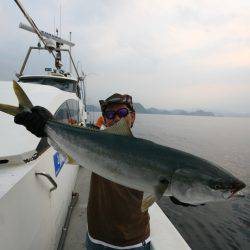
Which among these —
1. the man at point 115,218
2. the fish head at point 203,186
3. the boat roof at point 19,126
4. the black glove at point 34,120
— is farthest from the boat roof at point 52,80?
the fish head at point 203,186

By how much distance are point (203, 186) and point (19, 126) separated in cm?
259

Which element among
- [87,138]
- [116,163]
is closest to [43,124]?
[87,138]

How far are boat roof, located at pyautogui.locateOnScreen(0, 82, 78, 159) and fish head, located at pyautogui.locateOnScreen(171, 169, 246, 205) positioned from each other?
1.90 metres

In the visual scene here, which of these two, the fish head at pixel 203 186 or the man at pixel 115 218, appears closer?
the fish head at pixel 203 186

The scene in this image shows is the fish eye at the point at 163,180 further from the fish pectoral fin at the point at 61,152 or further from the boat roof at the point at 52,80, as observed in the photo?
the boat roof at the point at 52,80

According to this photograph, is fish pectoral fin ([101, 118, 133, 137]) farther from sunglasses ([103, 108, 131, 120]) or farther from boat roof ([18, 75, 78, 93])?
boat roof ([18, 75, 78, 93])

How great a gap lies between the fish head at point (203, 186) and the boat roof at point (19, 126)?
190 cm

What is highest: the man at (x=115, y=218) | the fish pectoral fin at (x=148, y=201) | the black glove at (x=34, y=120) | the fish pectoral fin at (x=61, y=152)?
the black glove at (x=34, y=120)

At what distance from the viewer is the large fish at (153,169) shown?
2086 millimetres

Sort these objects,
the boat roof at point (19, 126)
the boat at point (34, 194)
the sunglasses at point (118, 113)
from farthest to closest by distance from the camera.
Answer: the boat roof at point (19, 126)
the sunglasses at point (118, 113)
the boat at point (34, 194)

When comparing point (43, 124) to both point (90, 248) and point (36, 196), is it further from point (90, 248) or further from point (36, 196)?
point (90, 248)

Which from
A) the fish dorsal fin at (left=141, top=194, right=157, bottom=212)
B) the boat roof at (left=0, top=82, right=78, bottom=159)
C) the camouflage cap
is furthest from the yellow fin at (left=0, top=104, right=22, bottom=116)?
Answer: the fish dorsal fin at (left=141, top=194, right=157, bottom=212)

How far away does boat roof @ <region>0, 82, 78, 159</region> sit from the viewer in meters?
3.32

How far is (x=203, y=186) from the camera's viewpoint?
208cm
